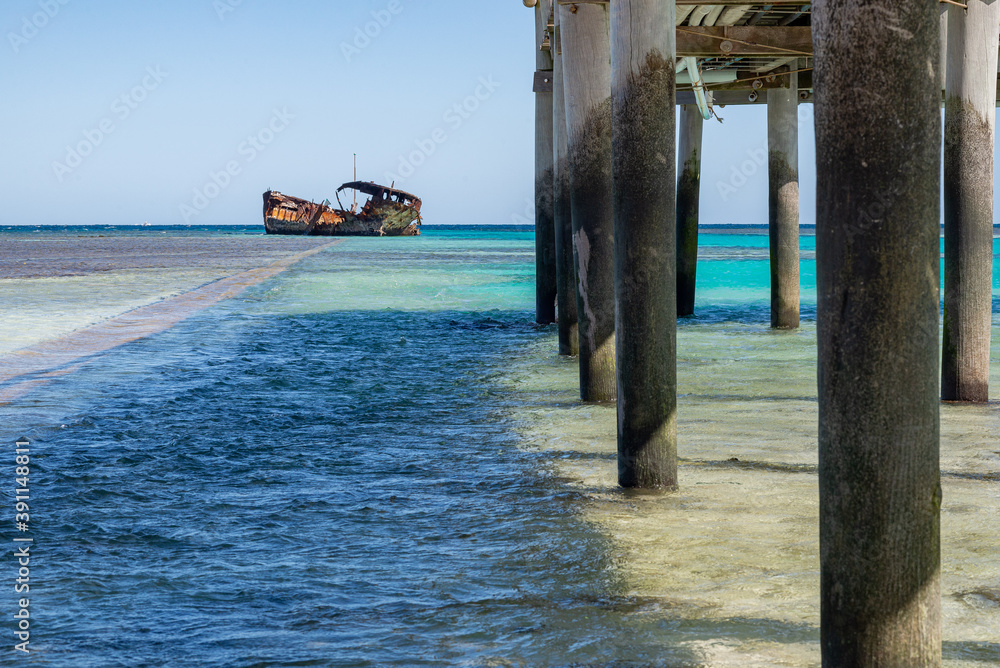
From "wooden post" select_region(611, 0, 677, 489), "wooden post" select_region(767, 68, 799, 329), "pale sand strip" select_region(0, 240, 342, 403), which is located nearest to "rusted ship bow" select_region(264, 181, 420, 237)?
"pale sand strip" select_region(0, 240, 342, 403)

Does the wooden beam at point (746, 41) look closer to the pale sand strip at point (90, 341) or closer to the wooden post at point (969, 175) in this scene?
the wooden post at point (969, 175)

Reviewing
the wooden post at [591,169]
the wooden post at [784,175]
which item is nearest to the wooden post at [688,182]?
the wooden post at [784,175]

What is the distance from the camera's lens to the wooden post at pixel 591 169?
23.5 ft

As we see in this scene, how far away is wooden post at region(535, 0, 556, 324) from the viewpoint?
11969 millimetres

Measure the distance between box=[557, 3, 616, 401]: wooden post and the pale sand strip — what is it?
15.7 feet

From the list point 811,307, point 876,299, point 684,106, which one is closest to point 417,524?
point 876,299

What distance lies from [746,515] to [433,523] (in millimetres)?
1482

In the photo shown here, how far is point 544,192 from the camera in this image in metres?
13.0

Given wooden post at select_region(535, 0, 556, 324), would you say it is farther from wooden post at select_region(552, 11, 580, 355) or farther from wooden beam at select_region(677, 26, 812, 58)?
wooden beam at select_region(677, 26, 812, 58)

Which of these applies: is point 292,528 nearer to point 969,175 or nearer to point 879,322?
point 879,322

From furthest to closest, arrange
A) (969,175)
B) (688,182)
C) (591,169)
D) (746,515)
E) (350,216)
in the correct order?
(350,216)
(688,182)
(591,169)
(969,175)
(746,515)

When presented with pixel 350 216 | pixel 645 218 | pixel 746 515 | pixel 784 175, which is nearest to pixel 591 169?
pixel 645 218

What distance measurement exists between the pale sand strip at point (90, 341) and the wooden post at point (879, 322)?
751 centimetres

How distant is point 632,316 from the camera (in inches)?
200
